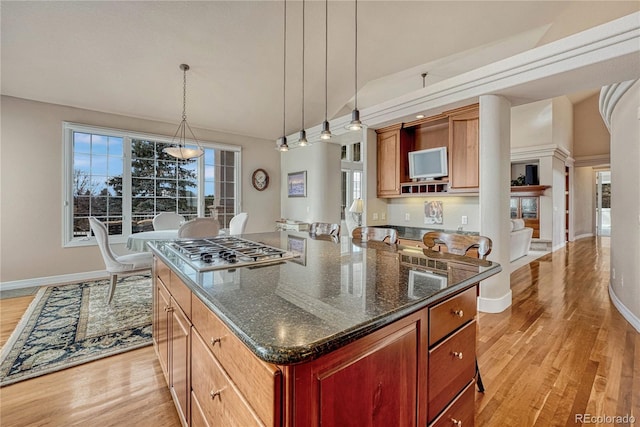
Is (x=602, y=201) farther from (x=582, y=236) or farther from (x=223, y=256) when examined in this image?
(x=223, y=256)

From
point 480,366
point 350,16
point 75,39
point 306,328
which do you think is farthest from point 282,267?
point 75,39

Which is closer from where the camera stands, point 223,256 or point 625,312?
point 223,256

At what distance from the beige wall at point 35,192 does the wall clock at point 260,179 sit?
2.57 metres

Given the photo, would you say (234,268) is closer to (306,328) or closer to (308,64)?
(306,328)

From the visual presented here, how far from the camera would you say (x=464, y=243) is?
6.24 feet

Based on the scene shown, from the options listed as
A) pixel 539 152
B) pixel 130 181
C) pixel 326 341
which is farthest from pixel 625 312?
pixel 130 181

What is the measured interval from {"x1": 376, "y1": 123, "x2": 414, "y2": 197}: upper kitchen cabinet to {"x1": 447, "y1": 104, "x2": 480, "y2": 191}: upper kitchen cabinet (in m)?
0.76

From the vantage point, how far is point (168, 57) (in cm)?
380

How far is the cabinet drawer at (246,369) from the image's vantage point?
0.68 meters

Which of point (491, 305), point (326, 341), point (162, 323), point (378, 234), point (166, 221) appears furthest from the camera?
point (166, 221)

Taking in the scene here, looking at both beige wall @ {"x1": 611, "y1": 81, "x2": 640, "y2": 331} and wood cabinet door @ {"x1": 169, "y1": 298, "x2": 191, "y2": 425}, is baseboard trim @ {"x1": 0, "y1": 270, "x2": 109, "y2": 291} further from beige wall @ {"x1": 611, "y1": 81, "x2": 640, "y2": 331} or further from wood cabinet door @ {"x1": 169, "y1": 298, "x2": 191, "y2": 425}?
beige wall @ {"x1": 611, "y1": 81, "x2": 640, "y2": 331}

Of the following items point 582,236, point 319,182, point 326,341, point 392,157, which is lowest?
point 582,236

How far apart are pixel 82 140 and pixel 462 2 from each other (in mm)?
5802

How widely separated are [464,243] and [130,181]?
5274 millimetres
